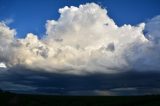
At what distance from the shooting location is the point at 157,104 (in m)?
185

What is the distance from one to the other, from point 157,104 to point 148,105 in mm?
5255

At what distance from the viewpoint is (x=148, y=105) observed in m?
188
